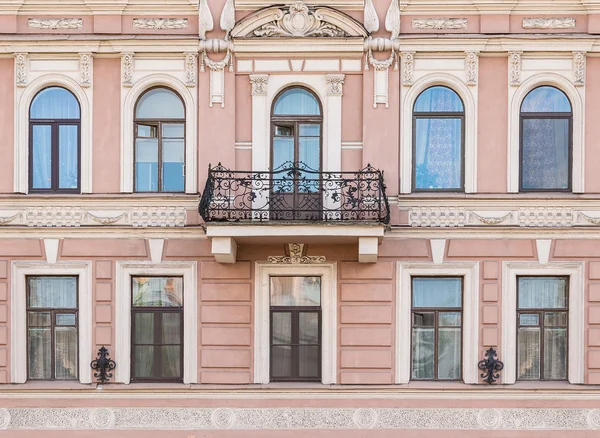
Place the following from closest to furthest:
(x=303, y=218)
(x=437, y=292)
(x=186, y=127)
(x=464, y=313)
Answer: (x=303, y=218), (x=464, y=313), (x=437, y=292), (x=186, y=127)

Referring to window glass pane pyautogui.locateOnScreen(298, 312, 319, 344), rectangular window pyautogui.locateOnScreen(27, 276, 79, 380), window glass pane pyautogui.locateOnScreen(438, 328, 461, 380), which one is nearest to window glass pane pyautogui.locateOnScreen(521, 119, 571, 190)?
window glass pane pyautogui.locateOnScreen(438, 328, 461, 380)

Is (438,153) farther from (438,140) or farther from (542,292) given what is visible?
(542,292)

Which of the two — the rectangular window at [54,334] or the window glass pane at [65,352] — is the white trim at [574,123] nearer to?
the rectangular window at [54,334]

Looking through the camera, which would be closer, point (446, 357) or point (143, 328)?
point (446, 357)

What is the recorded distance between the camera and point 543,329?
12984mm

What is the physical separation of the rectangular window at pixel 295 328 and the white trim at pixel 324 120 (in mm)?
2108

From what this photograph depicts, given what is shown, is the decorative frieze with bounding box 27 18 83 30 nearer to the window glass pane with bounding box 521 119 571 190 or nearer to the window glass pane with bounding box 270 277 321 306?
the window glass pane with bounding box 270 277 321 306

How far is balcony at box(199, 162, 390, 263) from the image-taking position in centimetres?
1215

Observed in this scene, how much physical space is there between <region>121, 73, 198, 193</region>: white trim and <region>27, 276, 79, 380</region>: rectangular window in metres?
2.27

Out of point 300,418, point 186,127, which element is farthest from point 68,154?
point 300,418

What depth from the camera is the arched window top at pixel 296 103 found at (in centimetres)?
1320

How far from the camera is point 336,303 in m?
13.0

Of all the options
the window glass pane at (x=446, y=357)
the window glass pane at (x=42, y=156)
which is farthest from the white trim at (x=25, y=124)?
the window glass pane at (x=446, y=357)

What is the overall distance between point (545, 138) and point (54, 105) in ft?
29.0
